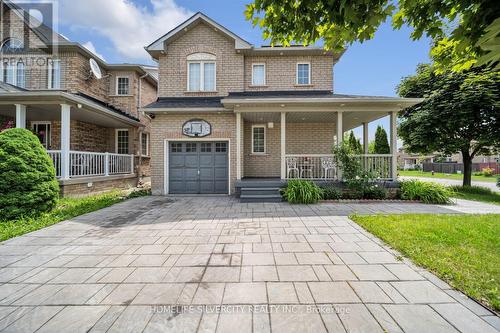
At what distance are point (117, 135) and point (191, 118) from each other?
6.53 meters

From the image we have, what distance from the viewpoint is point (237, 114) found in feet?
29.8

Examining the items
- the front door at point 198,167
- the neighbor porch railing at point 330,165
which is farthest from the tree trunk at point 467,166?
the front door at point 198,167

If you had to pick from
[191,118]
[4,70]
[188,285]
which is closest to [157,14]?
[191,118]

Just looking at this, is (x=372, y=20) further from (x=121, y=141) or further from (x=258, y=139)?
(x=121, y=141)

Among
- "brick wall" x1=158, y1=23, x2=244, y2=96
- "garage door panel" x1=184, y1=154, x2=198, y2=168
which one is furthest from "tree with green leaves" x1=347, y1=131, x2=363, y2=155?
"garage door panel" x1=184, y1=154, x2=198, y2=168

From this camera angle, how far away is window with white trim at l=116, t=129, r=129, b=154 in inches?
533

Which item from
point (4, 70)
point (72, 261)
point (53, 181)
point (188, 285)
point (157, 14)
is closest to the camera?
point (188, 285)

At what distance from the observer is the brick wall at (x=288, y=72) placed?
11094 mm

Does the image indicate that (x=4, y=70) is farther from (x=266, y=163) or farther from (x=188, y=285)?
(x=188, y=285)

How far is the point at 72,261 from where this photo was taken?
3.53 meters

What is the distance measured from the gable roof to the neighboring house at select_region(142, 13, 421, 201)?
0.14ft

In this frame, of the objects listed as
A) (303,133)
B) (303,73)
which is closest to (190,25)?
(303,73)

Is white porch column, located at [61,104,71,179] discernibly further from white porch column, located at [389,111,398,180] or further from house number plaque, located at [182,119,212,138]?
white porch column, located at [389,111,398,180]

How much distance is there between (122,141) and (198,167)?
665cm
